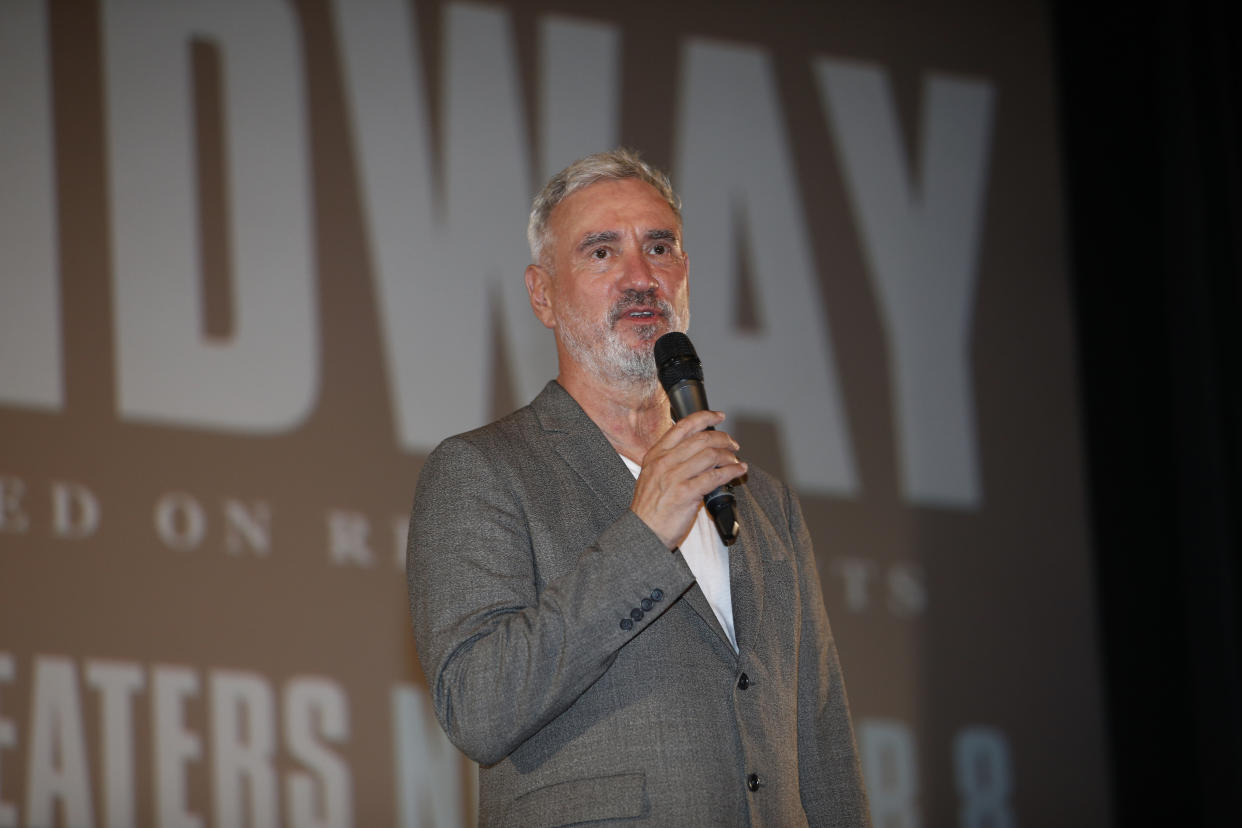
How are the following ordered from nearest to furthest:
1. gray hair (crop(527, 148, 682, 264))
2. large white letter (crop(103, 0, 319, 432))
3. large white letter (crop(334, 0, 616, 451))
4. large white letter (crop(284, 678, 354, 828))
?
gray hair (crop(527, 148, 682, 264)) → large white letter (crop(284, 678, 354, 828)) → large white letter (crop(103, 0, 319, 432)) → large white letter (crop(334, 0, 616, 451))

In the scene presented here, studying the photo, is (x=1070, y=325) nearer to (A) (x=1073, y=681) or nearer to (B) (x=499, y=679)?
(A) (x=1073, y=681)

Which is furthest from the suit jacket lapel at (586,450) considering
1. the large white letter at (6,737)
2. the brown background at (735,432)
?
the large white letter at (6,737)

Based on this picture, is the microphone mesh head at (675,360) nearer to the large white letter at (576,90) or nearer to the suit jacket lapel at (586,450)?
the suit jacket lapel at (586,450)

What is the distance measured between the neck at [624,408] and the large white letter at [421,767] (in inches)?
70.2

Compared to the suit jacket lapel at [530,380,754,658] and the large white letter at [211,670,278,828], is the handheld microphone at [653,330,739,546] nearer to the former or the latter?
the suit jacket lapel at [530,380,754,658]

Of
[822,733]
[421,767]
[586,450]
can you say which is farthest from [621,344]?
[421,767]

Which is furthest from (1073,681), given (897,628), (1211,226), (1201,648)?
(1211,226)

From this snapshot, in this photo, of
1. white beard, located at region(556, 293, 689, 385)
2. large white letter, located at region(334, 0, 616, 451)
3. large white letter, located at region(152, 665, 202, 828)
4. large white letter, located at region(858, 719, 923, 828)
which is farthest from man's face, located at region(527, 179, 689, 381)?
large white letter, located at region(858, 719, 923, 828)

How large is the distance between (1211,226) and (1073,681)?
157 centimetres

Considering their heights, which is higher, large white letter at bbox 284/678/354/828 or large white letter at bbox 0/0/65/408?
large white letter at bbox 0/0/65/408

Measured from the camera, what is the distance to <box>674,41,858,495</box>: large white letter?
424cm

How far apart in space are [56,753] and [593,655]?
230 centimetres

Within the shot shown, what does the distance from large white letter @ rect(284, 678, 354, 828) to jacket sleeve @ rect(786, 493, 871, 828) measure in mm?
1893

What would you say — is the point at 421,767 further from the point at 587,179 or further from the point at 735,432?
the point at 587,179
